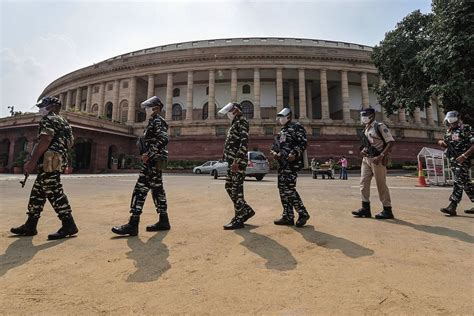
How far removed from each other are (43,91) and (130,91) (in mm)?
24875

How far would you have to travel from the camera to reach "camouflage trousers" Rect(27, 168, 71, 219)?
347 centimetres

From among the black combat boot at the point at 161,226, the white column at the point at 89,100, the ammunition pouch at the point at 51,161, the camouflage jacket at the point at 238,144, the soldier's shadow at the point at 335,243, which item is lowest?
the soldier's shadow at the point at 335,243

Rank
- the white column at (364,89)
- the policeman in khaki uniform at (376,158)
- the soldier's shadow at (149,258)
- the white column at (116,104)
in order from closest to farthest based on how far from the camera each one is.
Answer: the soldier's shadow at (149,258)
the policeman in khaki uniform at (376,158)
the white column at (364,89)
the white column at (116,104)

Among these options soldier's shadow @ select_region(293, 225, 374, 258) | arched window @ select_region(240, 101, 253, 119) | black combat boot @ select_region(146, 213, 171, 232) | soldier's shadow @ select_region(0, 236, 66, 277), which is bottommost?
soldier's shadow @ select_region(0, 236, 66, 277)

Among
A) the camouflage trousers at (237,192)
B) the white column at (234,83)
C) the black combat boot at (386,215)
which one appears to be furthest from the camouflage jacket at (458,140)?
the white column at (234,83)

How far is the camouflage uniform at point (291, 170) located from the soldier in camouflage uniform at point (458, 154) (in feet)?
10.1

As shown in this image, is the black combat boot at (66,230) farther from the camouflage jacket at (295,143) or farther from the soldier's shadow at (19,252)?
the camouflage jacket at (295,143)

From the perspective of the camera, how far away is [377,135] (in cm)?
473

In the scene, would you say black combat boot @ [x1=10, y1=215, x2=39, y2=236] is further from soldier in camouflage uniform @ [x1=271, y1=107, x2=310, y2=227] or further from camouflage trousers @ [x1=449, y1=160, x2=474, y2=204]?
camouflage trousers @ [x1=449, y1=160, x2=474, y2=204]

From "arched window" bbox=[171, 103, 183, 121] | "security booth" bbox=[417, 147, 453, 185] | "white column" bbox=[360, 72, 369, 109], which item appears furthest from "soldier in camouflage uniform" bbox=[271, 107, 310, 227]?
"arched window" bbox=[171, 103, 183, 121]

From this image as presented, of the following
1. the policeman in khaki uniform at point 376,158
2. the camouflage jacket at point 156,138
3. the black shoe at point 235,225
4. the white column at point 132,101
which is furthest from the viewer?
the white column at point 132,101

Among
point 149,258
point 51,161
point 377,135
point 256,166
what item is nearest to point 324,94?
point 256,166

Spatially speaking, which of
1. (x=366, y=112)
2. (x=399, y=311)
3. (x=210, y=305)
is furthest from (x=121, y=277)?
(x=366, y=112)

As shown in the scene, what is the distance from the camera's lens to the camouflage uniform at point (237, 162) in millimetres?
4066
